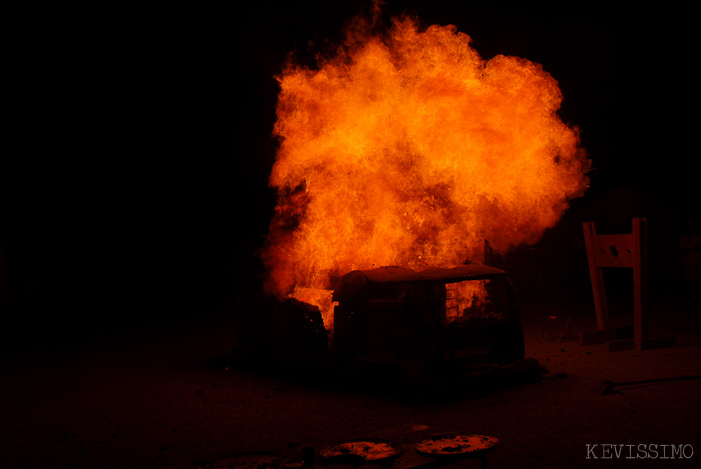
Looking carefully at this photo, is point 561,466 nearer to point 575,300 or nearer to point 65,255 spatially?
point 575,300

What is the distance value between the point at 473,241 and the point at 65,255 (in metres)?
19.8

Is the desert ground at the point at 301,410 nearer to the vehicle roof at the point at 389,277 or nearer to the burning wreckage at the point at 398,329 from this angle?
the burning wreckage at the point at 398,329

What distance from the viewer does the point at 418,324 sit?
318 inches

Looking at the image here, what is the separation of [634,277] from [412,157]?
194 inches

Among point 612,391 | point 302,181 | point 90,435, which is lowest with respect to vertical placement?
point 90,435

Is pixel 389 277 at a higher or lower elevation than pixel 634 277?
lower

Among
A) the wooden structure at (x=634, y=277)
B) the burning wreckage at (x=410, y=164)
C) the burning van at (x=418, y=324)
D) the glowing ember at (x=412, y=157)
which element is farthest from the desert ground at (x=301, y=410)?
the glowing ember at (x=412, y=157)

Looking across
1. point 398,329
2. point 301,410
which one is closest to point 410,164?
point 398,329

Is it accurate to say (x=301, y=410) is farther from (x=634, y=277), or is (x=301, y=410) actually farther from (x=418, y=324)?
(x=634, y=277)

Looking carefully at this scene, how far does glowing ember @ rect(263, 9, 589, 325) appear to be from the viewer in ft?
33.8

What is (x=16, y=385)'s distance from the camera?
969cm

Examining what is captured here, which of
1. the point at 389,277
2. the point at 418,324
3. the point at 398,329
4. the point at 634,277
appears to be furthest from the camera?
the point at 634,277

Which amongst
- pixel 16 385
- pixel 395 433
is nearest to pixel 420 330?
pixel 395 433

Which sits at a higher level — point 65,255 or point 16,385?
point 65,255
